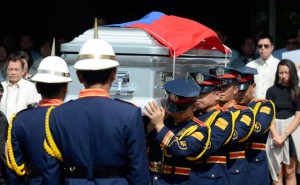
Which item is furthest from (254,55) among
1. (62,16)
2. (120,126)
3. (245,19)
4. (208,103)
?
(120,126)

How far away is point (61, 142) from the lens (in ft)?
16.7

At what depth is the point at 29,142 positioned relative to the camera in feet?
19.0

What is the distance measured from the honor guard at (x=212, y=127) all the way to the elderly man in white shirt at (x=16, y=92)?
2.99m

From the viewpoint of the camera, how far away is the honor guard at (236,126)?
7.10m

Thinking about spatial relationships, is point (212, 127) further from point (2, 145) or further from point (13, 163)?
point (2, 145)

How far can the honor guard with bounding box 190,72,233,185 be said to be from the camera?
648cm

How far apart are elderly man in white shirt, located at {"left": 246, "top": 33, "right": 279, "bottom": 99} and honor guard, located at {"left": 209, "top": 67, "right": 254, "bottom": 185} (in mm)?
2998

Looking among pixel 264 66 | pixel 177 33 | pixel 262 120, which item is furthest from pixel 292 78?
pixel 177 33

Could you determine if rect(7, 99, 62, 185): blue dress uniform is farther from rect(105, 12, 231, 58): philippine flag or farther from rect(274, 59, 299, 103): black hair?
rect(274, 59, 299, 103): black hair

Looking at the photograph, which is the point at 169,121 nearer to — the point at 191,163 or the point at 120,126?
the point at 191,163

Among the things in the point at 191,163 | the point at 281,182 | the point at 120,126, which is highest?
the point at 120,126

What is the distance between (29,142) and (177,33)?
1.58 metres

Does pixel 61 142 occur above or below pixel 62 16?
below

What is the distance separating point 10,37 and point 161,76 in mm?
6310
